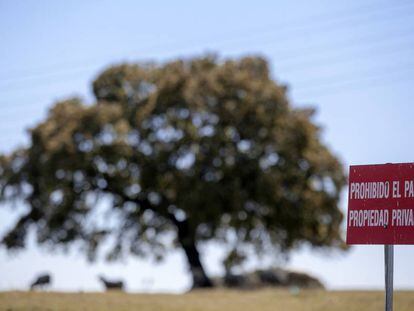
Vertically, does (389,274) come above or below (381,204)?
below

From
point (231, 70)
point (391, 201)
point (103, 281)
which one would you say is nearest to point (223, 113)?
point (231, 70)

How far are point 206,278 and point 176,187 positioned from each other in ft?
15.4

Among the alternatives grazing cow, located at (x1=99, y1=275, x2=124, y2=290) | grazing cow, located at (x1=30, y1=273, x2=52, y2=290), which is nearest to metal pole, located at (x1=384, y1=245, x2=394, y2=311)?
grazing cow, located at (x1=30, y1=273, x2=52, y2=290)

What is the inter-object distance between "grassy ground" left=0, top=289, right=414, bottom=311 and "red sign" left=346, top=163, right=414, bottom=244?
10.6 metres

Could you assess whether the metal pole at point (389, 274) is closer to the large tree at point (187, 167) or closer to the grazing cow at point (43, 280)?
the grazing cow at point (43, 280)

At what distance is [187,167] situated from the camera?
43.2 metres

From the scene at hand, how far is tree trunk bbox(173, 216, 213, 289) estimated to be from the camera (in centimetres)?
4328

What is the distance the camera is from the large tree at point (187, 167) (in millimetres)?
42938

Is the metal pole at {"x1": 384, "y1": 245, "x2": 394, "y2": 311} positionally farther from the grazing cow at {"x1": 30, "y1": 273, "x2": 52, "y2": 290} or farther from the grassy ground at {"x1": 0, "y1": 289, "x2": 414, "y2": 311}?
the grazing cow at {"x1": 30, "y1": 273, "x2": 52, "y2": 290}

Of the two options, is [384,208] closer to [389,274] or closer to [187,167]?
[389,274]

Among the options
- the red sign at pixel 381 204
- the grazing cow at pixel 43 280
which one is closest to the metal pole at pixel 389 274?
the red sign at pixel 381 204

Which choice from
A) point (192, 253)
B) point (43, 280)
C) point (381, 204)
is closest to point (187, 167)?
point (192, 253)

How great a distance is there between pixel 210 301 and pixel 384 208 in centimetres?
1432

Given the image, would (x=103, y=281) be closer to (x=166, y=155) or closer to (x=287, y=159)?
(x=166, y=155)
